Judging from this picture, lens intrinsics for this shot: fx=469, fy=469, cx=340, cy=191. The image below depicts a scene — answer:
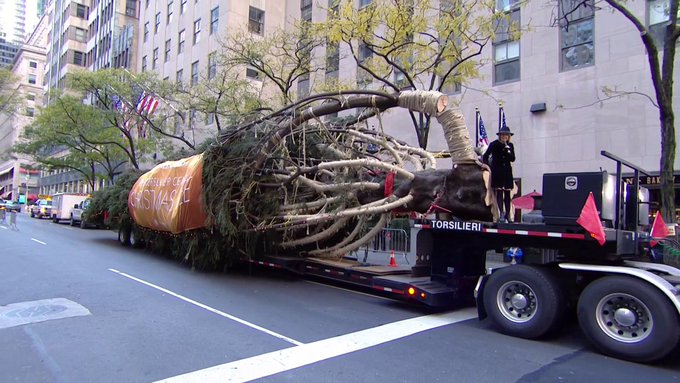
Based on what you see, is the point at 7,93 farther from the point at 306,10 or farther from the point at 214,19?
the point at 306,10

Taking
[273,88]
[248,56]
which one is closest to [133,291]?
[248,56]

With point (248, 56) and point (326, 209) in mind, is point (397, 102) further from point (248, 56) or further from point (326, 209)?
point (248, 56)

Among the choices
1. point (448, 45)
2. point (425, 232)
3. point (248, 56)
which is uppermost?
point (248, 56)

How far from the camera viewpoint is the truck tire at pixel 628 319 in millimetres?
5172

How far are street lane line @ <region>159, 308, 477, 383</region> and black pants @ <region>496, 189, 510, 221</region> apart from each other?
1.75 metres

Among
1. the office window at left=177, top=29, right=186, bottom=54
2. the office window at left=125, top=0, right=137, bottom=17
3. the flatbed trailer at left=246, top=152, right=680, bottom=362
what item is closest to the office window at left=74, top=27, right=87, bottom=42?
the office window at left=125, top=0, right=137, bottom=17

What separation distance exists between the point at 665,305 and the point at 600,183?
1.56m

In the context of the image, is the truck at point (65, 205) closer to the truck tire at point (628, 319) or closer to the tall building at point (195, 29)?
the tall building at point (195, 29)

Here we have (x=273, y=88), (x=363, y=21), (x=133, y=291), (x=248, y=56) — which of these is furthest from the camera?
(x=273, y=88)

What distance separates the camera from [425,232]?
803cm

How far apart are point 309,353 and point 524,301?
3.01m

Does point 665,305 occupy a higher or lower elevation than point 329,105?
lower

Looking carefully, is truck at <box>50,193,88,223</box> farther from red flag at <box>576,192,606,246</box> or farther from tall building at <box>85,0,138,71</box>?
red flag at <box>576,192,606,246</box>

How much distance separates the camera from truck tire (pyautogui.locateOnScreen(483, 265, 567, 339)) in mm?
6059
